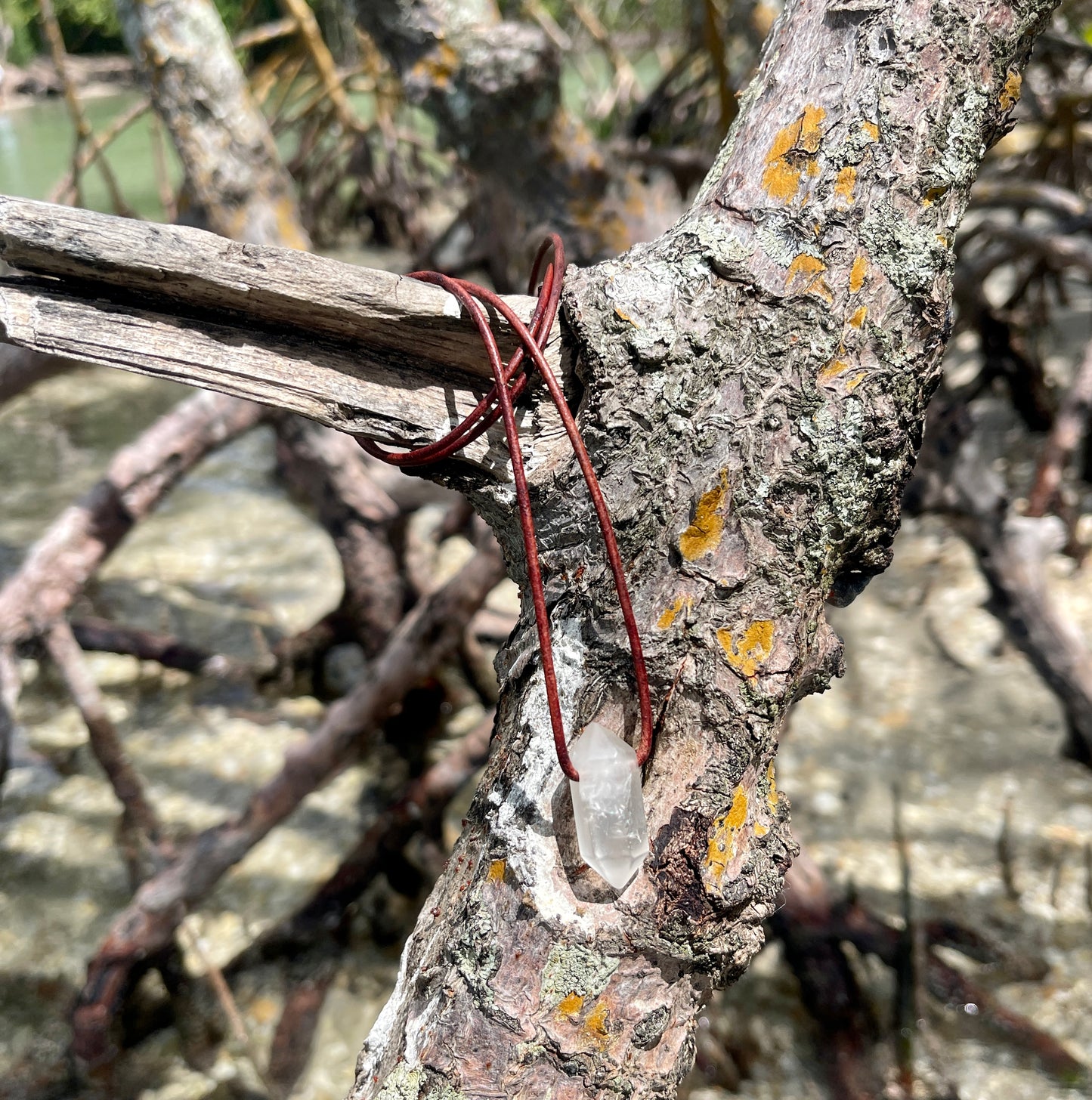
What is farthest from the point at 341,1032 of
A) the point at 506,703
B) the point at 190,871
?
the point at 506,703

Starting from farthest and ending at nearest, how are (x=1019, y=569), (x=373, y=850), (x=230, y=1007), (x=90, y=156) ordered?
(x=90, y=156) < (x=373, y=850) < (x=1019, y=569) < (x=230, y=1007)

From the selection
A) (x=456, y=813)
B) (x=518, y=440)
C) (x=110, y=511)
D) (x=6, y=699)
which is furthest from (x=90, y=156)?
(x=518, y=440)

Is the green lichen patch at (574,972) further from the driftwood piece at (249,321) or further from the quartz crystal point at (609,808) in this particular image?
the driftwood piece at (249,321)

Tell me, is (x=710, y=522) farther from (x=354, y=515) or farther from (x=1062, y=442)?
(x=354, y=515)

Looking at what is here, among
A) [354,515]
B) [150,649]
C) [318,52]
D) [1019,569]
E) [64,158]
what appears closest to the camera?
[1019,569]

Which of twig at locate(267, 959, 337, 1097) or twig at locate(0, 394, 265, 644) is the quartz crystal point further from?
twig at locate(0, 394, 265, 644)

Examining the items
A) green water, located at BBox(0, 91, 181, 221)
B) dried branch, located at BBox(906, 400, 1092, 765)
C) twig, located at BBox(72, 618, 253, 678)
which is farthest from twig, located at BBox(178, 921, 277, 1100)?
green water, located at BBox(0, 91, 181, 221)

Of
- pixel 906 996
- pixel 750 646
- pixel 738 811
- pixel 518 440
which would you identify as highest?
pixel 518 440
